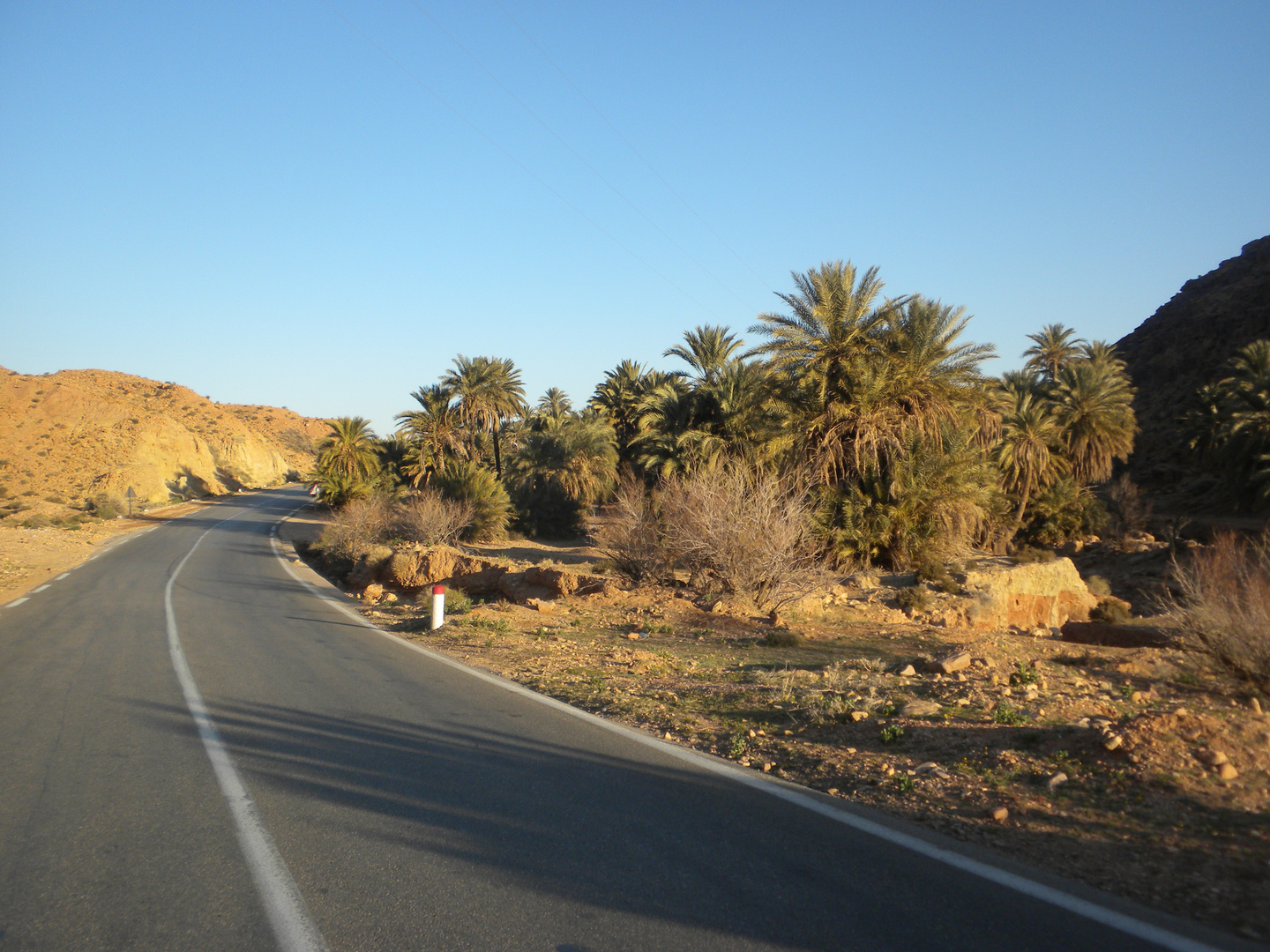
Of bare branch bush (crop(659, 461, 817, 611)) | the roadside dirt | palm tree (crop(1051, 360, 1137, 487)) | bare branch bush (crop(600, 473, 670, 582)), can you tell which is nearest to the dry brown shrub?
the roadside dirt

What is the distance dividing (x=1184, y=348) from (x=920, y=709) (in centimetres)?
7427

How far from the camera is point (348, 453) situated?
52.3m

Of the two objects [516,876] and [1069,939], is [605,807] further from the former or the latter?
[1069,939]

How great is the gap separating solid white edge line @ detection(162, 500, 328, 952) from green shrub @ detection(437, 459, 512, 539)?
28536 millimetres

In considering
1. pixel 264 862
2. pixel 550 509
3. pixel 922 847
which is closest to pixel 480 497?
pixel 550 509

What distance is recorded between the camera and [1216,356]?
2397 inches

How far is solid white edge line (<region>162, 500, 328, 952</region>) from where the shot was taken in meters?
3.38

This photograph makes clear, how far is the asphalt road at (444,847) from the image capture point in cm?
337

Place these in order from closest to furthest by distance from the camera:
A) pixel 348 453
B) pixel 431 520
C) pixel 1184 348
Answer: pixel 431 520 → pixel 348 453 → pixel 1184 348

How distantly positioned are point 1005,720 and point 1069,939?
329cm

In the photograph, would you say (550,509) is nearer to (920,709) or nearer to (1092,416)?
(1092,416)

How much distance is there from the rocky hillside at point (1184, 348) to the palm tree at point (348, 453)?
5425 cm

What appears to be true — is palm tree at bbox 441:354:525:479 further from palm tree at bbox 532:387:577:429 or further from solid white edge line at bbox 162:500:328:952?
solid white edge line at bbox 162:500:328:952

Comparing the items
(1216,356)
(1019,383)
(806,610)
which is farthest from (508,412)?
(1216,356)
